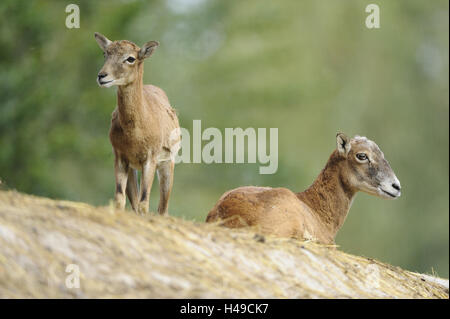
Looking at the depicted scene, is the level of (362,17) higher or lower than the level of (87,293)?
higher

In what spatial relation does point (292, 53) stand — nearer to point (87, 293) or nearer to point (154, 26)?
point (154, 26)

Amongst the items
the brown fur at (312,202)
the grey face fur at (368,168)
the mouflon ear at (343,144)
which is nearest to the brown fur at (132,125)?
the brown fur at (312,202)

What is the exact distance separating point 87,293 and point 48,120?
82.3 feet

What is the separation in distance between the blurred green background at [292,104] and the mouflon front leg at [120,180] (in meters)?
15.4

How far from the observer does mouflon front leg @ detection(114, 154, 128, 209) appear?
9.58 m

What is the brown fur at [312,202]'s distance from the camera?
9016 millimetres

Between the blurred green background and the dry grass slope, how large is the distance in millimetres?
18167

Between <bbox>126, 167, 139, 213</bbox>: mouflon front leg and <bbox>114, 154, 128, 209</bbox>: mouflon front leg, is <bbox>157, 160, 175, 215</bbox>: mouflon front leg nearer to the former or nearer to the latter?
<bbox>126, 167, 139, 213</bbox>: mouflon front leg

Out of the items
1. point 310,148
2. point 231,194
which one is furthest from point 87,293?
point 310,148

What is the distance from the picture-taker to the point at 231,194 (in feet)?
31.0
